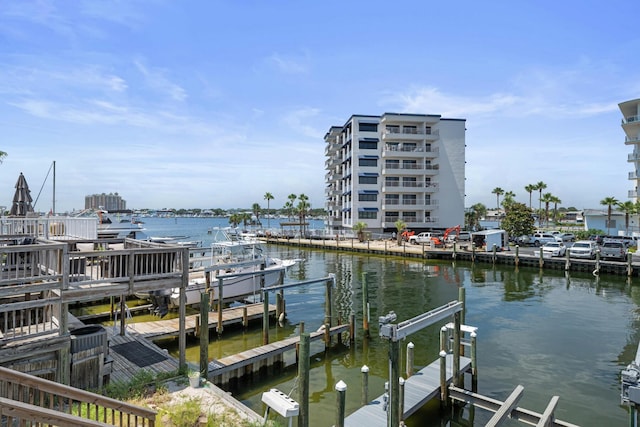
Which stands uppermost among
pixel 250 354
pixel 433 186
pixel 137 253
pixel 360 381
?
pixel 433 186

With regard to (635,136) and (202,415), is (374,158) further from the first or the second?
(202,415)

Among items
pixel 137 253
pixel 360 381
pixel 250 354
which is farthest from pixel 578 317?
pixel 137 253

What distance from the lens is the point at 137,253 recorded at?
10.4m

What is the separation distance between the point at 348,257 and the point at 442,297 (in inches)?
901

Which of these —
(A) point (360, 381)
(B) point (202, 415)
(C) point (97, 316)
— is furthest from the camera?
(C) point (97, 316)

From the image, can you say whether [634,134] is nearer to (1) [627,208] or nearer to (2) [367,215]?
(1) [627,208]

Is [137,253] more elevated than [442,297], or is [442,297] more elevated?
[137,253]

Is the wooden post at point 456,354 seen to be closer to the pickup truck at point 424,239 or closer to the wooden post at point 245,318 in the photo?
the wooden post at point 245,318

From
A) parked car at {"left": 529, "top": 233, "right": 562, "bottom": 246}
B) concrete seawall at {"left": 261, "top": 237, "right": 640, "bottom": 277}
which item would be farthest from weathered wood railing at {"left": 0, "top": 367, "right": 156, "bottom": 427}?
parked car at {"left": 529, "top": 233, "right": 562, "bottom": 246}

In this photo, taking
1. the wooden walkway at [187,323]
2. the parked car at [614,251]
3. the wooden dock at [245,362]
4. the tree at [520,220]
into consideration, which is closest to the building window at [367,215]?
the tree at [520,220]

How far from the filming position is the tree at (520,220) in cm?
5394

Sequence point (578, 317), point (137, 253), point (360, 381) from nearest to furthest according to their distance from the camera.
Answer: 1. point (137, 253)
2. point (360, 381)
3. point (578, 317)

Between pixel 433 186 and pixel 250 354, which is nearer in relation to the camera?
pixel 250 354

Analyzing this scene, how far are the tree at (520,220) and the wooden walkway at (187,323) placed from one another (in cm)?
4556
